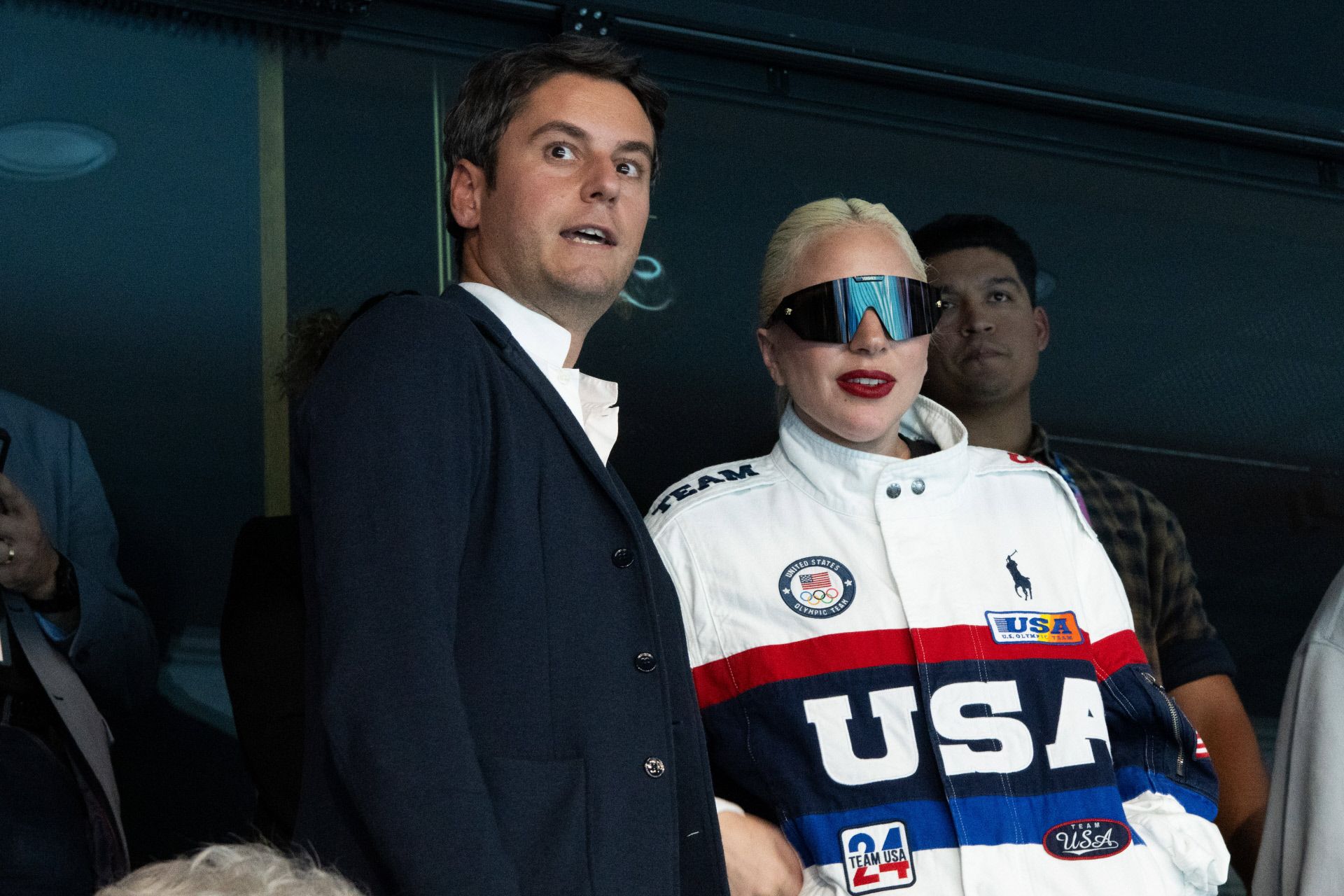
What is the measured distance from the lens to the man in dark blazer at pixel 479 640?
4.71ft

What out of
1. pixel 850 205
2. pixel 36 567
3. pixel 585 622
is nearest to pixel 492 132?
pixel 850 205

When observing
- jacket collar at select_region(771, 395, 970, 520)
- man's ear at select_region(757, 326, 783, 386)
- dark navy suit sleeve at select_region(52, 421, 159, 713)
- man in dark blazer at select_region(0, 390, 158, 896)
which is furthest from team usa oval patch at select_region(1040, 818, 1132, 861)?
dark navy suit sleeve at select_region(52, 421, 159, 713)

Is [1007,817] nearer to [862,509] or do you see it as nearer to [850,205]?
[862,509]

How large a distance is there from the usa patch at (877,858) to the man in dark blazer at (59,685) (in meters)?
1.11

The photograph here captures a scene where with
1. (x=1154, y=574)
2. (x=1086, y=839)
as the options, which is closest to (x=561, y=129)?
(x=1086, y=839)

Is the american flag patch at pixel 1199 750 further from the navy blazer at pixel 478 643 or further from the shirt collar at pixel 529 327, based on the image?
the shirt collar at pixel 529 327

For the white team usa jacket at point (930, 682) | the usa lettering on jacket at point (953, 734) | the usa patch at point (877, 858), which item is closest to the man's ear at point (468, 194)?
the white team usa jacket at point (930, 682)

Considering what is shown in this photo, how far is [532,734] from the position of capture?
1.58m

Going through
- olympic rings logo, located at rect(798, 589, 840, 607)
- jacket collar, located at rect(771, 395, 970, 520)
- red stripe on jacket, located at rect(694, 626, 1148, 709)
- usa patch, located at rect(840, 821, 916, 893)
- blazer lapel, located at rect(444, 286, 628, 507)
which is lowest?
usa patch, located at rect(840, 821, 916, 893)

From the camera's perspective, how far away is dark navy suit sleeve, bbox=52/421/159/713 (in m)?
2.57

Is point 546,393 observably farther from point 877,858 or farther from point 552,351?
point 877,858

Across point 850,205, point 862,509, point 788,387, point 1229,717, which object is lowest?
point 1229,717

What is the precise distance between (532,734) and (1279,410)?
323 centimetres

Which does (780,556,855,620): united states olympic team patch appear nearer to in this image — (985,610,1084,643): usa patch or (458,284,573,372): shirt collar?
(985,610,1084,643): usa patch
